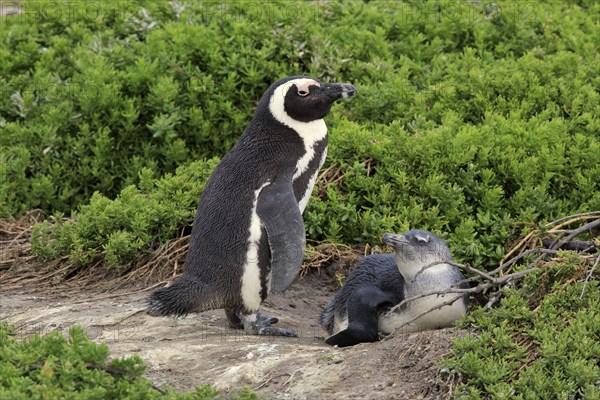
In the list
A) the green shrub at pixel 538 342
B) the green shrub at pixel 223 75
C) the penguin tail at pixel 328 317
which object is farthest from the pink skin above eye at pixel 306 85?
the green shrub at pixel 223 75

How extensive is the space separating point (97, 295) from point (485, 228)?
2.31m

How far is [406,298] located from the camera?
5141 millimetres

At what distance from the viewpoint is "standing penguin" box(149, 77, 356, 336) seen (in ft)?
17.3

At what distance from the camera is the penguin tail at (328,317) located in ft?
18.0

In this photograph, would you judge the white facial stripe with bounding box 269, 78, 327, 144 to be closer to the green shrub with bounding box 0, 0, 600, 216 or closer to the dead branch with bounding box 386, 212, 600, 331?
the dead branch with bounding box 386, 212, 600, 331

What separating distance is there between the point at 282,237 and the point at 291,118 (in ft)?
2.39

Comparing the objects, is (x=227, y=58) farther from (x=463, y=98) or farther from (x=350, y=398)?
(x=350, y=398)

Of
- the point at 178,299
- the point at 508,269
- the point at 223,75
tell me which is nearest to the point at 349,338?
the point at 178,299

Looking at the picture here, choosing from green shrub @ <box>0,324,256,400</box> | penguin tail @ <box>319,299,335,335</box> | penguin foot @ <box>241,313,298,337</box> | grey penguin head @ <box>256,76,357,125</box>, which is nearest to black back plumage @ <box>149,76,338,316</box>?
penguin foot @ <box>241,313,298,337</box>

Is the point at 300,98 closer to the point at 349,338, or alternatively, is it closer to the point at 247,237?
the point at 247,237

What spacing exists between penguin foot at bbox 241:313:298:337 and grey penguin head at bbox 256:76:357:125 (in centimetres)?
103

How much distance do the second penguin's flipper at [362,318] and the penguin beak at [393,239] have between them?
11.2 inches

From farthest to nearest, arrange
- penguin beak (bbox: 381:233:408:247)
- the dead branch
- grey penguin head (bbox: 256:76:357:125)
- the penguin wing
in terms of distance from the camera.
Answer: grey penguin head (bbox: 256:76:357:125) < the penguin wing < penguin beak (bbox: 381:233:408:247) < the dead branch

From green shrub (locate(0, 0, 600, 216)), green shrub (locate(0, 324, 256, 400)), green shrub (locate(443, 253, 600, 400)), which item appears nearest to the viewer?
green shrub (locate(0, 324, 256, 400))
